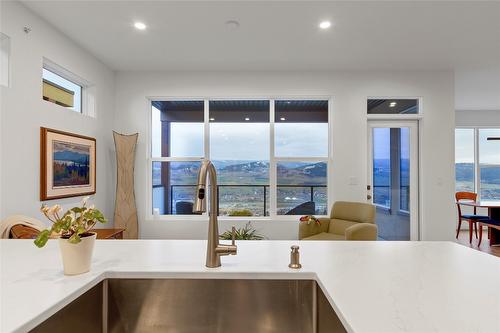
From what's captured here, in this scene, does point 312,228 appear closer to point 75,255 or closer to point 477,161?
point 75,255

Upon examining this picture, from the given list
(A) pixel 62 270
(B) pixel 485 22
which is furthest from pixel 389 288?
(B) pixel 485 22

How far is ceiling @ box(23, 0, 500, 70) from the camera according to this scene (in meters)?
2.61

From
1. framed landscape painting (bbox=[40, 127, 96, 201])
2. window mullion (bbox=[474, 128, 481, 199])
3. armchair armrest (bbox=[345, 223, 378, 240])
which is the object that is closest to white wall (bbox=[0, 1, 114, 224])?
framed landscape painting (bbox=[40, 127, 96, 201])

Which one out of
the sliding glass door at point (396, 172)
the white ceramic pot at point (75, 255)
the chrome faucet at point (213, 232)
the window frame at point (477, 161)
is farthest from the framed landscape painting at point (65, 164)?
the window frame at point (477, 161)

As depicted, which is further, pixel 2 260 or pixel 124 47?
pixel 124 47

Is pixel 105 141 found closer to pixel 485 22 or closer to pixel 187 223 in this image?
pixel 187 223

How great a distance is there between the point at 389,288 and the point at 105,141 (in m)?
4.11

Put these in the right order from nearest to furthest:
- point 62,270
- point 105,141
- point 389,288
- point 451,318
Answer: point 451,318 < point 389,288 < point 62,270 < point 105,141

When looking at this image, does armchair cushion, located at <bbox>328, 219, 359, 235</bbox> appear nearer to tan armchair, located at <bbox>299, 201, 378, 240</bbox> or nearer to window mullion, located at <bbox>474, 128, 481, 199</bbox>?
tan armchair, located at <bbox>299, 201, 378, 240</bbox>

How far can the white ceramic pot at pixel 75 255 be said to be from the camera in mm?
978

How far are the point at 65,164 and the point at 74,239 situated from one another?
2.59 meters

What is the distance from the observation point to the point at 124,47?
11.3 ft

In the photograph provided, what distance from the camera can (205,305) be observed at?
1.06 metres

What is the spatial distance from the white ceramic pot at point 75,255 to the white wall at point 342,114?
10.7ft
